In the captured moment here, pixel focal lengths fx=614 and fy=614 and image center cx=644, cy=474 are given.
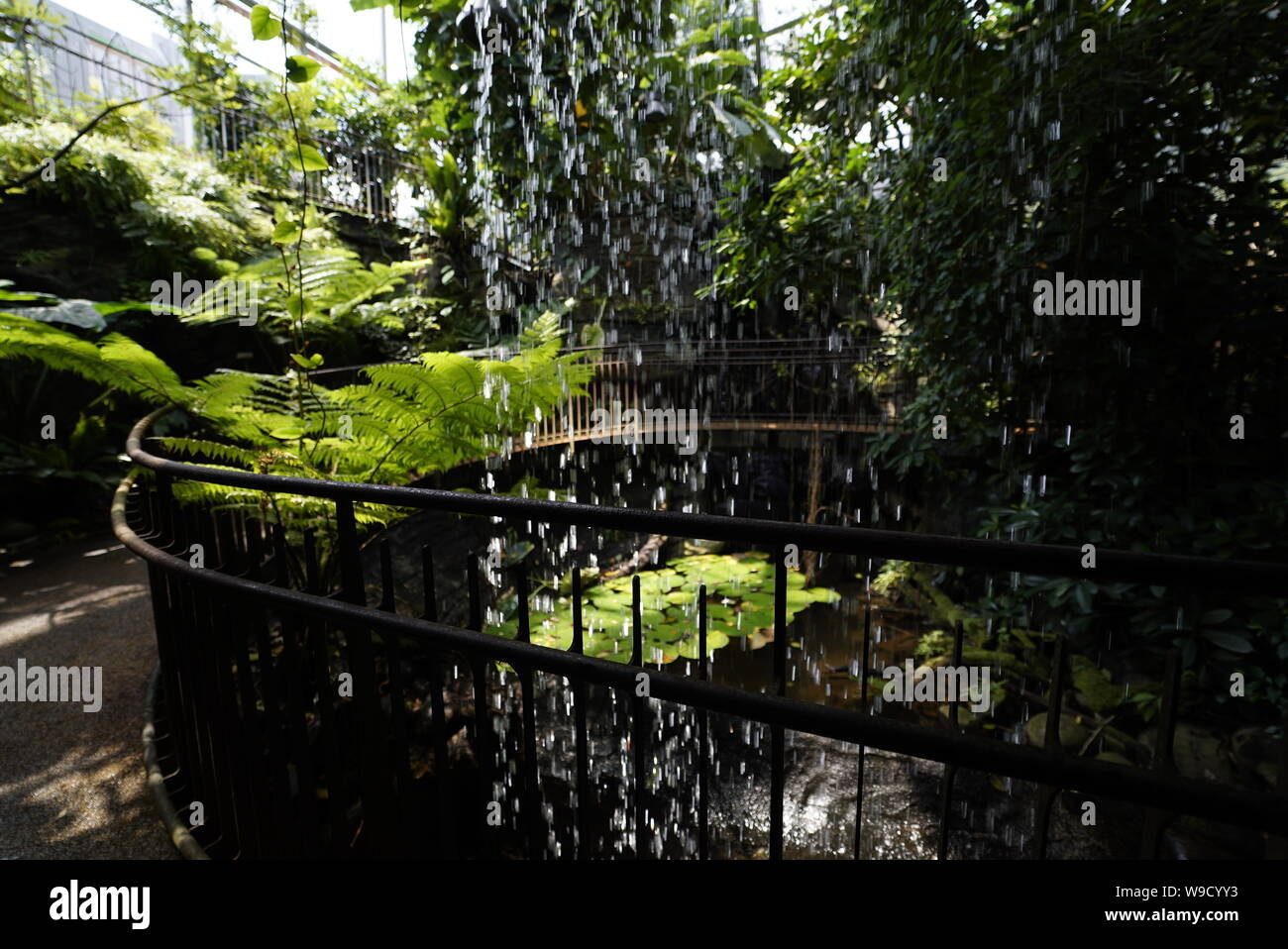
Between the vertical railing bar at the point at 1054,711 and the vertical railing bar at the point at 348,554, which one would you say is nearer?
the vertical railing bar at the point at 1054,711

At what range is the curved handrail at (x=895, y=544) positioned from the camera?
92 centimetres

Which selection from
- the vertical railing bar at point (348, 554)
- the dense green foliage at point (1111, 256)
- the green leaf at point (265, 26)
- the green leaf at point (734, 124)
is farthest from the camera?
the green leaf at point (734, 124)

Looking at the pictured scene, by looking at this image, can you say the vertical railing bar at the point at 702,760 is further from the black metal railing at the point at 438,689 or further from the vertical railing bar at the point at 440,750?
the vertical railing bar at the point at 440,750

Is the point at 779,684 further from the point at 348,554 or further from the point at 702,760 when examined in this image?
the point at 348,554

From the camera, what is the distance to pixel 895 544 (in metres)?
1.09

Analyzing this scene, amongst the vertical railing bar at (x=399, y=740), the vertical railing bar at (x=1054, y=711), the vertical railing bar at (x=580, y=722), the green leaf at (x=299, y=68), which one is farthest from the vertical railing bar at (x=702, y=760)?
the green leaf at (x=299, y=68)

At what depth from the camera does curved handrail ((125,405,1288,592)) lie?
92cm

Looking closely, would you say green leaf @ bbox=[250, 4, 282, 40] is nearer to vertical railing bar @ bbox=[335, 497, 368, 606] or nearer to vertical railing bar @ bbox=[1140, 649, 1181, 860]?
vertical railing bar @ bbox=[335, 497, 368, 606]

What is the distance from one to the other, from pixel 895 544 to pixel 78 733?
154 inches

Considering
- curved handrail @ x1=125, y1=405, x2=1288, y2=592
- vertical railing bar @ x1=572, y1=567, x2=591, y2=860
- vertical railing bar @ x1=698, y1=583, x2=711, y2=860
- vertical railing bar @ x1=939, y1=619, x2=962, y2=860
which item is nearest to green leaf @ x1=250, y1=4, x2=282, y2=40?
curved handrail @ x1=125, y1=405, x2=1288, y2=592

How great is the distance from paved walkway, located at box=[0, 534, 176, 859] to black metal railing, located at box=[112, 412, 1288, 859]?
18 cm

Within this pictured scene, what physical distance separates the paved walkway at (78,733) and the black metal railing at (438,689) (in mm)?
178

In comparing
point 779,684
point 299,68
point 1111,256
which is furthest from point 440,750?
point 1111,256
